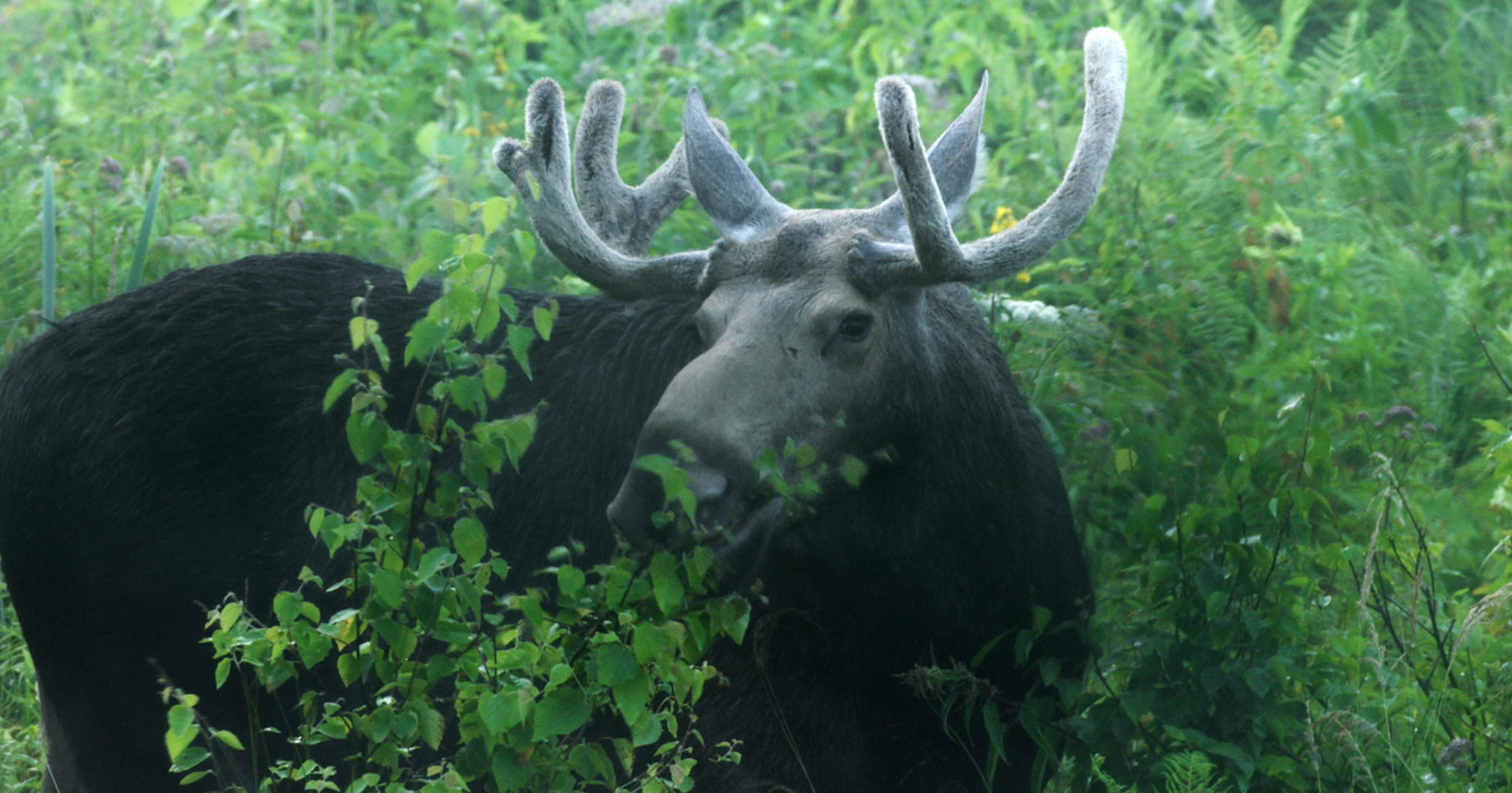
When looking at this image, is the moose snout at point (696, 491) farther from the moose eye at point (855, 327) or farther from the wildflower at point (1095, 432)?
the wildflower at point (1095, 432)

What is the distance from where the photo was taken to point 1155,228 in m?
6.09

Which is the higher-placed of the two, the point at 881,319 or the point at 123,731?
the point at 881,319

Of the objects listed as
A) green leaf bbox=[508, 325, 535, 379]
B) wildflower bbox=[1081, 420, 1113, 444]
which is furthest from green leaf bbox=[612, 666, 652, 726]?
wildflower bbox=[1081, 420, 1113, 444]

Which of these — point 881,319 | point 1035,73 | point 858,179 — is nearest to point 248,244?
point 858,179

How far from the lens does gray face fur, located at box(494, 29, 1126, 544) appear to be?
3514mm

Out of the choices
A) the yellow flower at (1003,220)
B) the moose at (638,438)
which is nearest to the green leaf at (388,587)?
the moose at (638,438)

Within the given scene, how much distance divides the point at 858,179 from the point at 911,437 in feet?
12.6

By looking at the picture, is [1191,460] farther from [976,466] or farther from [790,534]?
[790,534]

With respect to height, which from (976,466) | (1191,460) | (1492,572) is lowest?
(1492,572)

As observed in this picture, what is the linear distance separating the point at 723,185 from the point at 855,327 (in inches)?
25.5

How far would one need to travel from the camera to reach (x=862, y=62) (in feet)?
28.3

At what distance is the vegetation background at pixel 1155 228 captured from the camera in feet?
12.7

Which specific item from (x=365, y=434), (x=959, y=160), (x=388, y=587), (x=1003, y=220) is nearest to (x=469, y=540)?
(x=388, y=587)

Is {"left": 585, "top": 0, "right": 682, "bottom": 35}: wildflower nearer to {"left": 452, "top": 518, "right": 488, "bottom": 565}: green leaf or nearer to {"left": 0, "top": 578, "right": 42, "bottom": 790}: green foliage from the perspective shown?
{"left": 0, "top": 578, "right": 42, "bottom": 790}: green foliage
